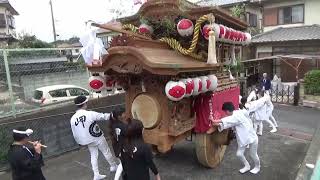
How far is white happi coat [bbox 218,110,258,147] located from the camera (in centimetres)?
660

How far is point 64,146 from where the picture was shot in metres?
8.61

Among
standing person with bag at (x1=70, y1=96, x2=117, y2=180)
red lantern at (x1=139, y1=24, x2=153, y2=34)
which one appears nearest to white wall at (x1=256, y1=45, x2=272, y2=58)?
red lantern at (x1=139, y1=24, x2=153, y2=34)

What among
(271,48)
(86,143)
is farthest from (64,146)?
(271,48)

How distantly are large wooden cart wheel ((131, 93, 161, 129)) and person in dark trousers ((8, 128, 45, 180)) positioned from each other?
2157 mm

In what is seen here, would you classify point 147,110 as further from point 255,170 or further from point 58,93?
point 58,93

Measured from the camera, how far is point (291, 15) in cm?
2355

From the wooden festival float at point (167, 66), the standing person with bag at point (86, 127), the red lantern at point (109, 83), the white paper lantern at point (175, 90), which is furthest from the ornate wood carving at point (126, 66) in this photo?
the standing person with bag at point (86, 127)

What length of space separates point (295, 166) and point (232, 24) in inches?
153

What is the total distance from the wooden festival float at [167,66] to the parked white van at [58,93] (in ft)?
12.1

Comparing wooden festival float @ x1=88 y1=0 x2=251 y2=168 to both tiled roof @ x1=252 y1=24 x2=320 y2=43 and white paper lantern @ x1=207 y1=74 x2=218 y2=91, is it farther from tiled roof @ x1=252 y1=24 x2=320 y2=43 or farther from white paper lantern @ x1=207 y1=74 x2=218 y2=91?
tiled roof @ x1=252 y1=24 x2=320 y2=43

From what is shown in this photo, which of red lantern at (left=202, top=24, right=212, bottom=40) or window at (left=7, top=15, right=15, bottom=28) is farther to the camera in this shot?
window at (left=7, top=15, right=15, bottom=28)

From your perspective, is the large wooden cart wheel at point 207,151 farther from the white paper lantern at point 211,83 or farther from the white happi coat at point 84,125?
the white happi coat at point 84,125

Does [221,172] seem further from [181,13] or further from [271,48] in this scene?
[271,48]

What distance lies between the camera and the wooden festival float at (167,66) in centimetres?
570
